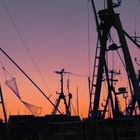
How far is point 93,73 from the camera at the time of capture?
4644 centimetres

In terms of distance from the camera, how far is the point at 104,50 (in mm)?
41094

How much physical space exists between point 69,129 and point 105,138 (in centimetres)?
245

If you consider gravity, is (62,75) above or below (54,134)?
above

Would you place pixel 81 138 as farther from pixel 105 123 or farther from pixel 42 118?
pixel 42 118

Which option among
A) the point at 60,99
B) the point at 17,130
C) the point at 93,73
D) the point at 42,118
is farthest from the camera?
the point at 60,99

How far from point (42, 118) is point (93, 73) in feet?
23.6

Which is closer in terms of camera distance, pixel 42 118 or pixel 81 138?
pixel 81 138

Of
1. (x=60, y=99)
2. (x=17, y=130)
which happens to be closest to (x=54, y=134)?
(x=17, y=130)

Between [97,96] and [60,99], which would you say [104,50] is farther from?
[60,99]

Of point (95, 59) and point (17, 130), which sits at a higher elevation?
point (95, 59)

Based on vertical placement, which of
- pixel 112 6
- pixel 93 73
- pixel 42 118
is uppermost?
pixel 112 6

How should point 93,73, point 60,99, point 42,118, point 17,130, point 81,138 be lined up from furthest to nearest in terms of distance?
point 60,99 < point 93,73 < point 42,118 < point 17,130 < point 81,138

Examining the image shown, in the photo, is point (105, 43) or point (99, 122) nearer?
point (99, 122)

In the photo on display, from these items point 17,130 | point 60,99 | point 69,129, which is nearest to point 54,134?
point 69,129
